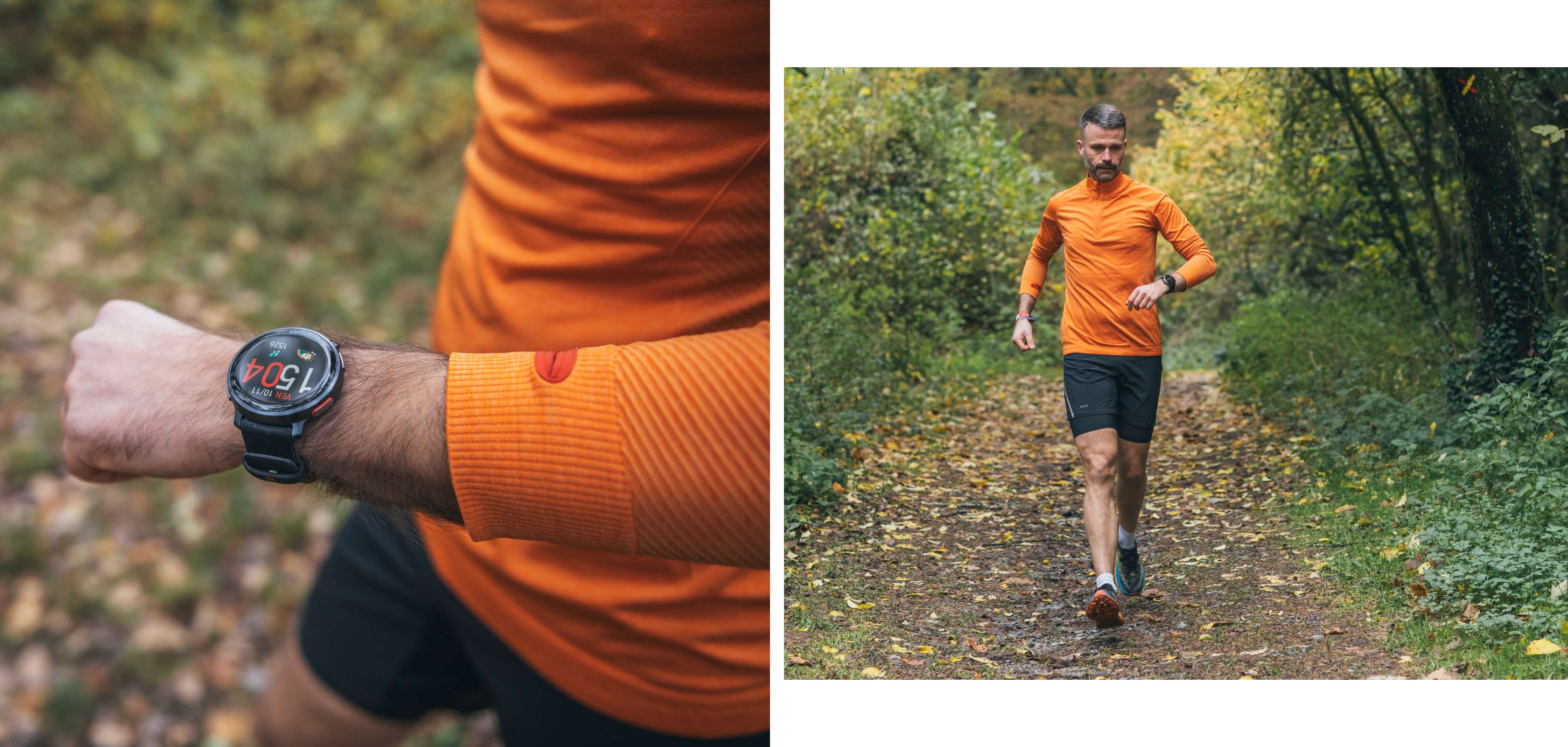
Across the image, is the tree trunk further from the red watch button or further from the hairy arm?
the red watch button

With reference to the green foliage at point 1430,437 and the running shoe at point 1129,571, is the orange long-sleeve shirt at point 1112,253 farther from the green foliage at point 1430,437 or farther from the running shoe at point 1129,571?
the running shoe at point 1129,571

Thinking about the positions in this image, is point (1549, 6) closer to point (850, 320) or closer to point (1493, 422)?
point (1493, 422)

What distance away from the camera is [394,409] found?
1.28 meters

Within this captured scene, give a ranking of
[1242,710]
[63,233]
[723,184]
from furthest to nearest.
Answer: [63,233]
[723,184]
[1242,710]

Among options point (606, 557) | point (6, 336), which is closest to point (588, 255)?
point (606, 557)

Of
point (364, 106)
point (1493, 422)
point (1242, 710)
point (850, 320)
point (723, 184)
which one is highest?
point (364, 106)

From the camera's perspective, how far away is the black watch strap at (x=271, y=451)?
125 cm

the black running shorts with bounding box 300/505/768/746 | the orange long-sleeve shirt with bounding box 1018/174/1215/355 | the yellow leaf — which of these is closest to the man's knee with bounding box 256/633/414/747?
the black running shorts with bounding box 300/505/768/746

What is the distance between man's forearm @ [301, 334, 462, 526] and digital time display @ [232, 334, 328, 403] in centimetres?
4

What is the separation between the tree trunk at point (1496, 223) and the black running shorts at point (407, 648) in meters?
1.39

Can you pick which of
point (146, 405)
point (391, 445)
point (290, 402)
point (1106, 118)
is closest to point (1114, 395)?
point (1106, 118)

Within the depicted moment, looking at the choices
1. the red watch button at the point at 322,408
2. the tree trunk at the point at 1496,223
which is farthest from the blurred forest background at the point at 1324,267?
the red watch button at the point at 322,408

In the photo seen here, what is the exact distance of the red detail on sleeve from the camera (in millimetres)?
1233

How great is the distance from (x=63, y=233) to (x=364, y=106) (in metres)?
1.87
